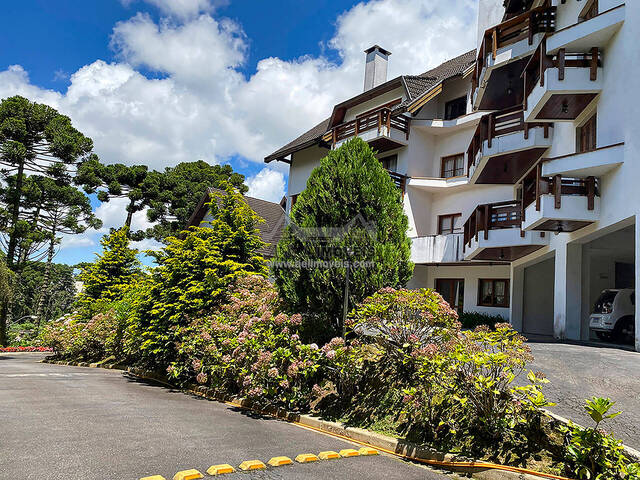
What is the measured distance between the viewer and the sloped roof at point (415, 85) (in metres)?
22.3

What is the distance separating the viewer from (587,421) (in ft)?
19.5

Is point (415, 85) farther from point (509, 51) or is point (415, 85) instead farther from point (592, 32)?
point (592, 32)

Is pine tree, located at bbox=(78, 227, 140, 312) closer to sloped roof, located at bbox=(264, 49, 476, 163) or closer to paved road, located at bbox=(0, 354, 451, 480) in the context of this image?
sloped roof, located at bbox=(264, 49, 476, 163)

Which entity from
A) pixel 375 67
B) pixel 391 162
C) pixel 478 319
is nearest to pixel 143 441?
pixel 478 319

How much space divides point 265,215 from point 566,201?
20380 millimetres

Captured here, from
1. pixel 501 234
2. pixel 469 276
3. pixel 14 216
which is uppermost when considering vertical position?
pixel 14 216

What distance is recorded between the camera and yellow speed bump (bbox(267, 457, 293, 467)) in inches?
204

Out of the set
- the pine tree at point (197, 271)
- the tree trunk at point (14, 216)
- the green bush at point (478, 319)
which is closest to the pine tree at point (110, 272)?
the tree trunk at point (14, 216)

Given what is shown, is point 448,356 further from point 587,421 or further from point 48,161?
point 48,161

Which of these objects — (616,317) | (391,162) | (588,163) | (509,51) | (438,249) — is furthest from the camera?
(391,162)

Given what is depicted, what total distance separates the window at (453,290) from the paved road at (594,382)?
Answer: 11714 millimetres

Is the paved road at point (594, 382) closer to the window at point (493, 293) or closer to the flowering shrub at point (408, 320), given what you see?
the flowering shrub at point (408, 320)

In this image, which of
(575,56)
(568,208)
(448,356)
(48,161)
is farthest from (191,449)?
(48,161)

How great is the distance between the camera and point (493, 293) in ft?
70.0
